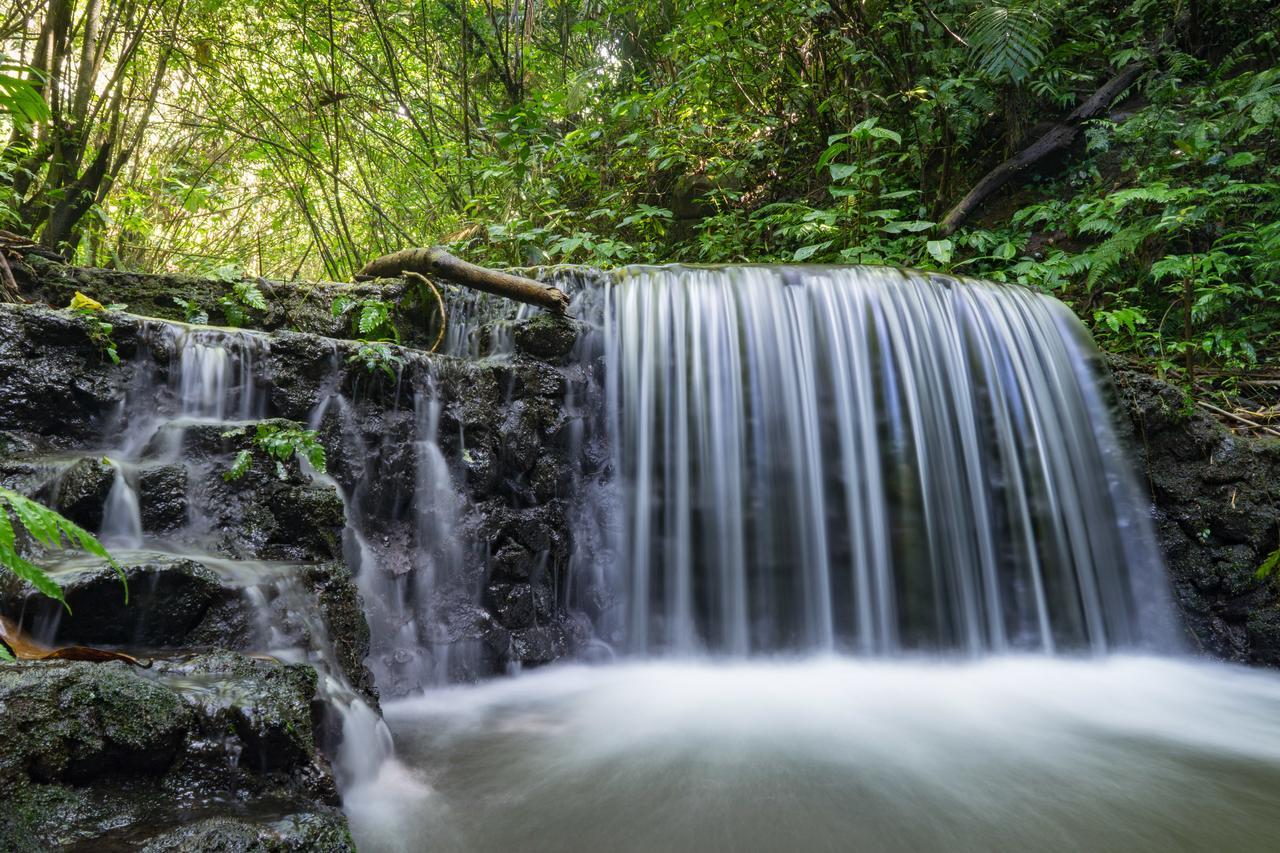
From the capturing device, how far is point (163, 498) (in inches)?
108

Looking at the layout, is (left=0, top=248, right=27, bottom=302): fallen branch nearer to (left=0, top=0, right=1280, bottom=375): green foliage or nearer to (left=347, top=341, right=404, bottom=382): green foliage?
(left=0, top=0, right=1280, bottom=375): green foliage

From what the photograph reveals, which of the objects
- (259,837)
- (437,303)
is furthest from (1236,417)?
(259,837)

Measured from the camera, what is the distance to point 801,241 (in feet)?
24.5

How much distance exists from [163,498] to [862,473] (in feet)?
12.3

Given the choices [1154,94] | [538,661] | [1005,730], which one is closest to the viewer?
[1005,730]

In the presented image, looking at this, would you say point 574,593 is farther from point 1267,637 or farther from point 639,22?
point 639,22

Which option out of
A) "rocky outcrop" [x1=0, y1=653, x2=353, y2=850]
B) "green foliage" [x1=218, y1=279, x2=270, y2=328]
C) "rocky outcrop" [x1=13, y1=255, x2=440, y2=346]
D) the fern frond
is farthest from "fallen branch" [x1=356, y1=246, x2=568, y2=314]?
the fern frond

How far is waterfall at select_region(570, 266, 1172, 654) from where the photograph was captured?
4203 millimetres

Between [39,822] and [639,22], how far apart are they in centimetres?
1056

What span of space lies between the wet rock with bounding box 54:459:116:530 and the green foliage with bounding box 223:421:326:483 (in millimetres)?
416

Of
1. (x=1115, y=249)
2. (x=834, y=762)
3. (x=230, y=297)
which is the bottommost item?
(x=834, y=762)

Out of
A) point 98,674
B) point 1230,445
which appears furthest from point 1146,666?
point 98,674

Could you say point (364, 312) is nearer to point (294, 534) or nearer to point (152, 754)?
point (294, 534)

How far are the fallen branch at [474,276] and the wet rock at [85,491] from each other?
8.14 feet
